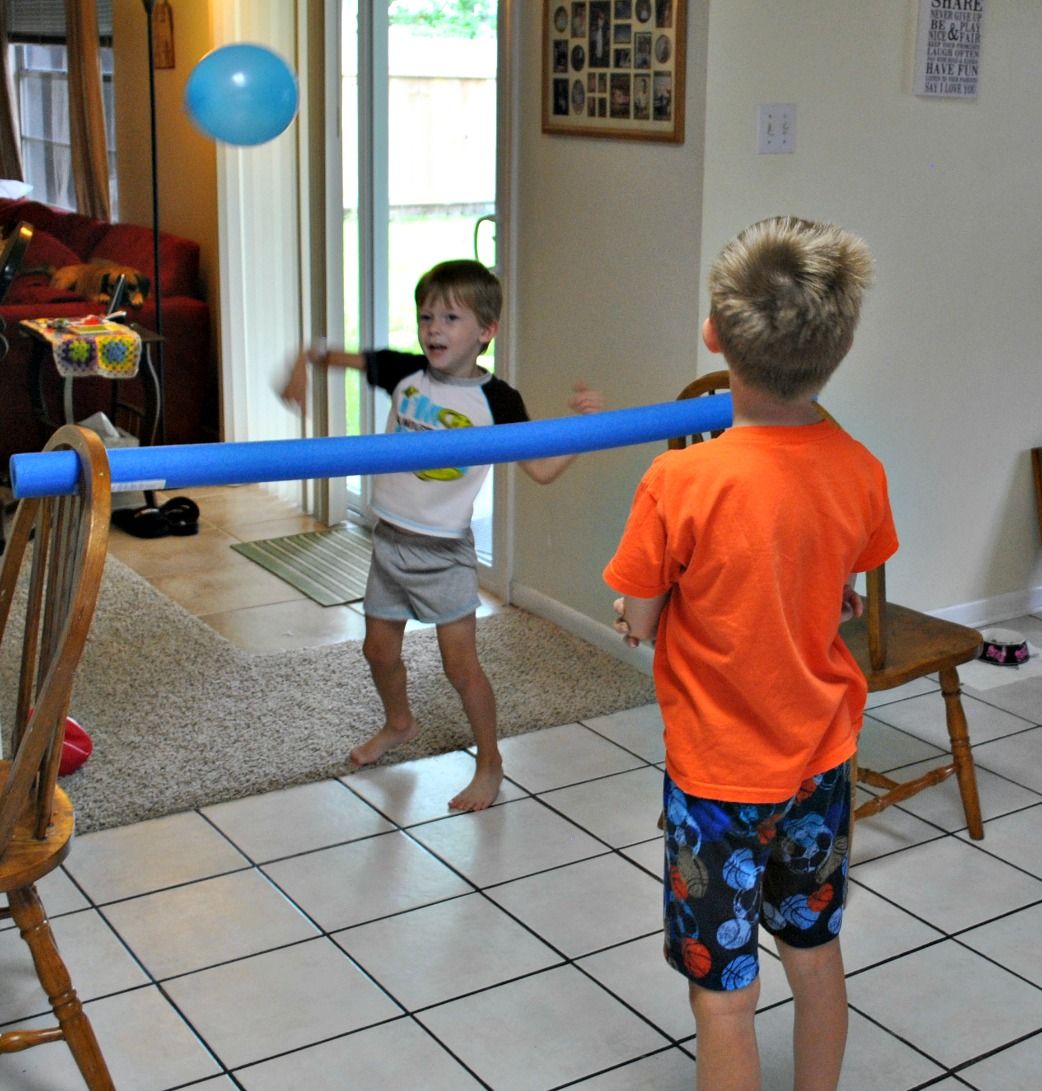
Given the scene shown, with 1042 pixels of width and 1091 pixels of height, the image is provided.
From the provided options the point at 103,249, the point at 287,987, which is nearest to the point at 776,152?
the point at 287,987

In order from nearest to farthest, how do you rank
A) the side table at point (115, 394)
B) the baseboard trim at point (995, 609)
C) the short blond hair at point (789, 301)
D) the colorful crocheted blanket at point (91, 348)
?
the short blond hair at point (789, 301)
the baseboard trim at point (995, 609)
the colorful crocheted blanket at point (91, 348)
the side table at point (115, 394)

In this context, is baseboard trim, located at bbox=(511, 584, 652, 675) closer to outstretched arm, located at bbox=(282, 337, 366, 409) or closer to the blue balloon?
outstretched arm, located at bbox=(282, 337, 366, 409)

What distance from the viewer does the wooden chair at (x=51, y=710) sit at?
1507mm

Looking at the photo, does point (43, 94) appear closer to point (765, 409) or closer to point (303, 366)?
point (303, 366)

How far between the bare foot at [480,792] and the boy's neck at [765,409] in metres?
1.41

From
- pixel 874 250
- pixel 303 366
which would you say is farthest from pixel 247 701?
pixel 874 250

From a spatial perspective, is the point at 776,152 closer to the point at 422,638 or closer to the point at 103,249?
→ the point at 422,638

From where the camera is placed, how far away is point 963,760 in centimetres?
267

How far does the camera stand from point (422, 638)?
3.69 meters

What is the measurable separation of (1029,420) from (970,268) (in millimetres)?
499

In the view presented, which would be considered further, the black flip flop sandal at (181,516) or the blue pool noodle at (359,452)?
the black flip flop sandal at (181,516)

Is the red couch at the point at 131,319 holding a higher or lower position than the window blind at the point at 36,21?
lower

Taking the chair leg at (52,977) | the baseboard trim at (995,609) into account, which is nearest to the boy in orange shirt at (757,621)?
the chair leg at (52,977)

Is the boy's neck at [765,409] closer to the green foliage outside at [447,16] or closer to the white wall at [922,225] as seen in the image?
the white wall at [922,225]
